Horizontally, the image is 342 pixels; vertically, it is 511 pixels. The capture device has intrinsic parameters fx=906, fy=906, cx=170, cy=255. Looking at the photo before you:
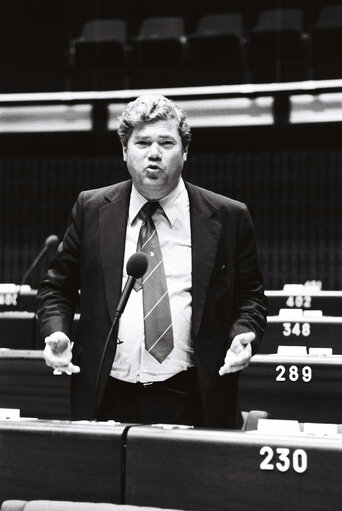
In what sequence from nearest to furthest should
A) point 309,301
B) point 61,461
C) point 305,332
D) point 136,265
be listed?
1. point 61,461
2. point 136,265
3. point 305,332
4. point 309,301

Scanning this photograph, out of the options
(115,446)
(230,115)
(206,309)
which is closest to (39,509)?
(115,446)

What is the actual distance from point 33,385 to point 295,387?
38.9 inches

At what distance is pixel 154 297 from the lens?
88.4 inches

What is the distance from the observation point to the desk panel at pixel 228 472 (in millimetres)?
1556

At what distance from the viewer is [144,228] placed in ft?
7.70

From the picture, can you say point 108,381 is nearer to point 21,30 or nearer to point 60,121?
point 60,121

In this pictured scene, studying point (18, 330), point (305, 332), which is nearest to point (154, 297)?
point (305, 332)

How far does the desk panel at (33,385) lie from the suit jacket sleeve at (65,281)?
1041 mm

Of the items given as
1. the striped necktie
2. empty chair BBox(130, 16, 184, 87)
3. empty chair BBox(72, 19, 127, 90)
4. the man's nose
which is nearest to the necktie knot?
the striped necktie

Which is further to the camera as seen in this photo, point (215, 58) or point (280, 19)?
point (280, 19)

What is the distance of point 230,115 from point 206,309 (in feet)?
17.6

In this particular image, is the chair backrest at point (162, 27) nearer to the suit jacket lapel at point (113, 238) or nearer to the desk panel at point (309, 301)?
the desk panel at point (309, 301)

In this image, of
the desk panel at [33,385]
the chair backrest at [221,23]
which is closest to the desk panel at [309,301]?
the desk panel at [33,385]

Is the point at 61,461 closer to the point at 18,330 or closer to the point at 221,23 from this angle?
the point at 18,330
